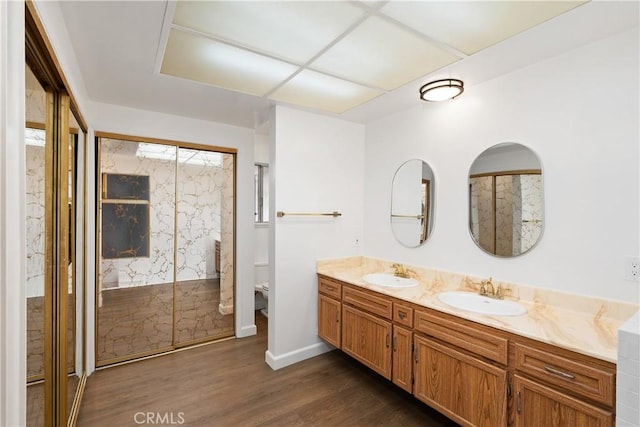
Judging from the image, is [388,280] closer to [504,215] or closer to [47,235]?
[504,215]

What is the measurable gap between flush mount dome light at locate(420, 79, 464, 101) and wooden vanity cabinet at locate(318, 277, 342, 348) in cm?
176

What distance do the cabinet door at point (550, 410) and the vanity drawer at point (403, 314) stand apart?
691 millimetres

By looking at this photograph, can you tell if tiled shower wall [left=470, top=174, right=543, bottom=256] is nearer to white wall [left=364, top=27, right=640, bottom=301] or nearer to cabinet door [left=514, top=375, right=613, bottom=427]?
white wall [left=364, top=27, right=640, bottom=301]

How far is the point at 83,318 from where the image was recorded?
2.53m

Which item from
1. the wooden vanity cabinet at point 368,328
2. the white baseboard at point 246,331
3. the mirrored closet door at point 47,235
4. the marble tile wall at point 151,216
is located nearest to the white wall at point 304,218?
the wooden vanity cabinet at point 368,328

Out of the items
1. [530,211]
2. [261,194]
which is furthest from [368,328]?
[261,194]

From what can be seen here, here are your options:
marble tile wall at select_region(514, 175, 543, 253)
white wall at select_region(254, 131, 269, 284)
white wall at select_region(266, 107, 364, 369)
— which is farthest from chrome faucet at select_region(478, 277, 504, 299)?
white wall at select_region(254, 131, 269, 284)

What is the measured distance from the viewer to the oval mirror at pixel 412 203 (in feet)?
9.05

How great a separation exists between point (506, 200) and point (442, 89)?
0.94 metres

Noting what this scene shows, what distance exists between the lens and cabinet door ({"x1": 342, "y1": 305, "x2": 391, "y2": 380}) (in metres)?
2.37

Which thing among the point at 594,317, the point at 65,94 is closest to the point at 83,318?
the point at 65,94

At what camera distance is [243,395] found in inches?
96.3

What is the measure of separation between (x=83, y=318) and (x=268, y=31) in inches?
104

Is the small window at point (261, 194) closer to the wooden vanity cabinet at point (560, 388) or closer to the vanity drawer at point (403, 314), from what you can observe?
the vanity drawer at point (403, 314)
